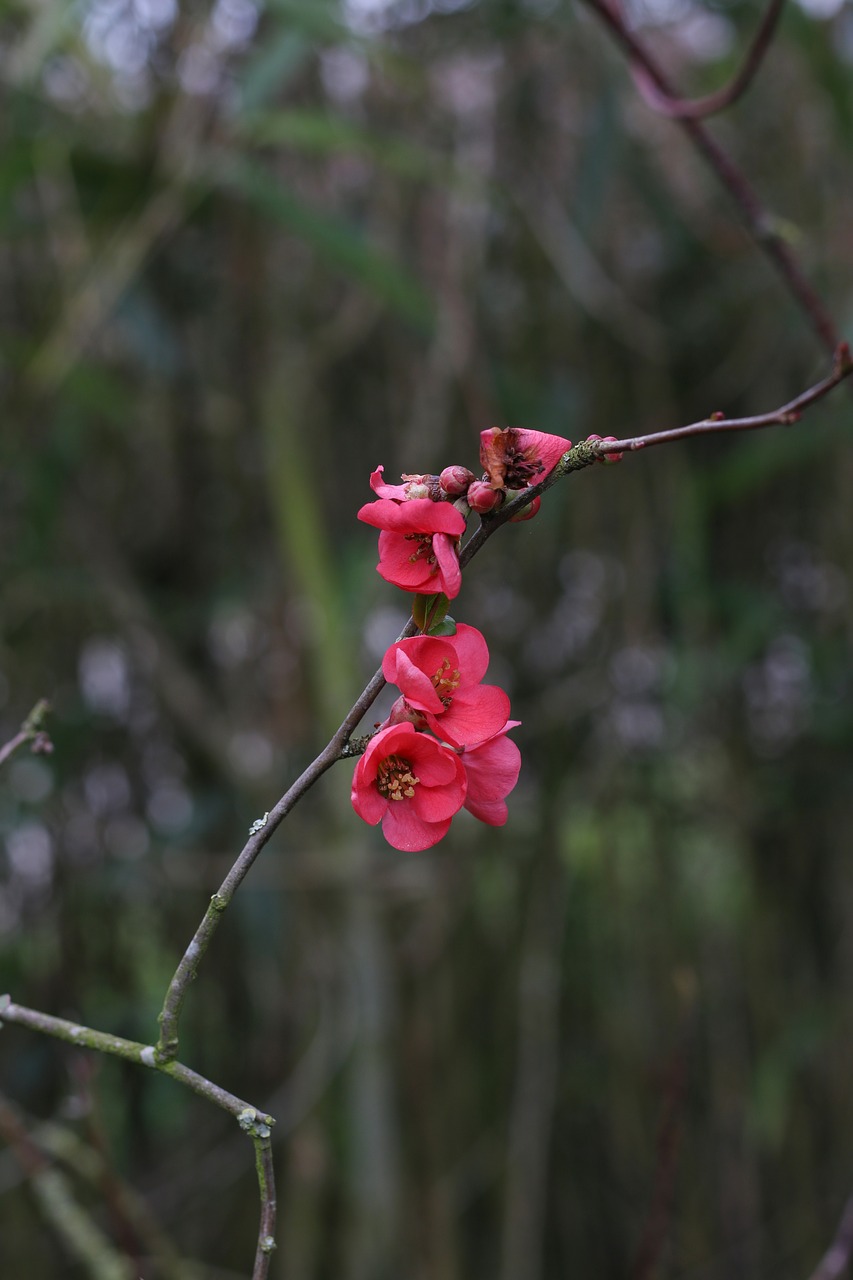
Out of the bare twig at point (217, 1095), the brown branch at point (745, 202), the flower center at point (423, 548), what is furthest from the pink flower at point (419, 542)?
the brown branch at point (745, 202)

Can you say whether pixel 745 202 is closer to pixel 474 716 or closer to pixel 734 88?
pixel 734 88

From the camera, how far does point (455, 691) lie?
41 centimetres

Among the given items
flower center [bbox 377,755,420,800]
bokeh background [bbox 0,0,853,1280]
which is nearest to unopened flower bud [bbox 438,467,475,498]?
flower center [bbox 377,755,420,800]

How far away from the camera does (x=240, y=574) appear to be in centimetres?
160

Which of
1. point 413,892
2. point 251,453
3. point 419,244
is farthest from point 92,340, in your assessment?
point 413,892

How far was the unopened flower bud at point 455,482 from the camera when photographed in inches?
14.9

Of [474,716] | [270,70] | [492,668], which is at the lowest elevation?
[474,716]

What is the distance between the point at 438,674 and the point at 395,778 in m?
0.04

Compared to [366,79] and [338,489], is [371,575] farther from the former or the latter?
[366,79]

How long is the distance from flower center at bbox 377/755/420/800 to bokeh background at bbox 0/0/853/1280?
3.20ft

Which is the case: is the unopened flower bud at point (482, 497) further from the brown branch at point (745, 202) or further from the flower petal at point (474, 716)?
the brown branch at point (745, 202)

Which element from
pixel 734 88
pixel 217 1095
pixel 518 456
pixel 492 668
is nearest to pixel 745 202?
pixel 734 88

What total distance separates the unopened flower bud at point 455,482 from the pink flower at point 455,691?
0.05m

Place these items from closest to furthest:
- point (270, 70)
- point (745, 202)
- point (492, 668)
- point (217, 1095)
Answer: point (217, 1095), point (745, 202), point (270, 70), point (492, 668)
